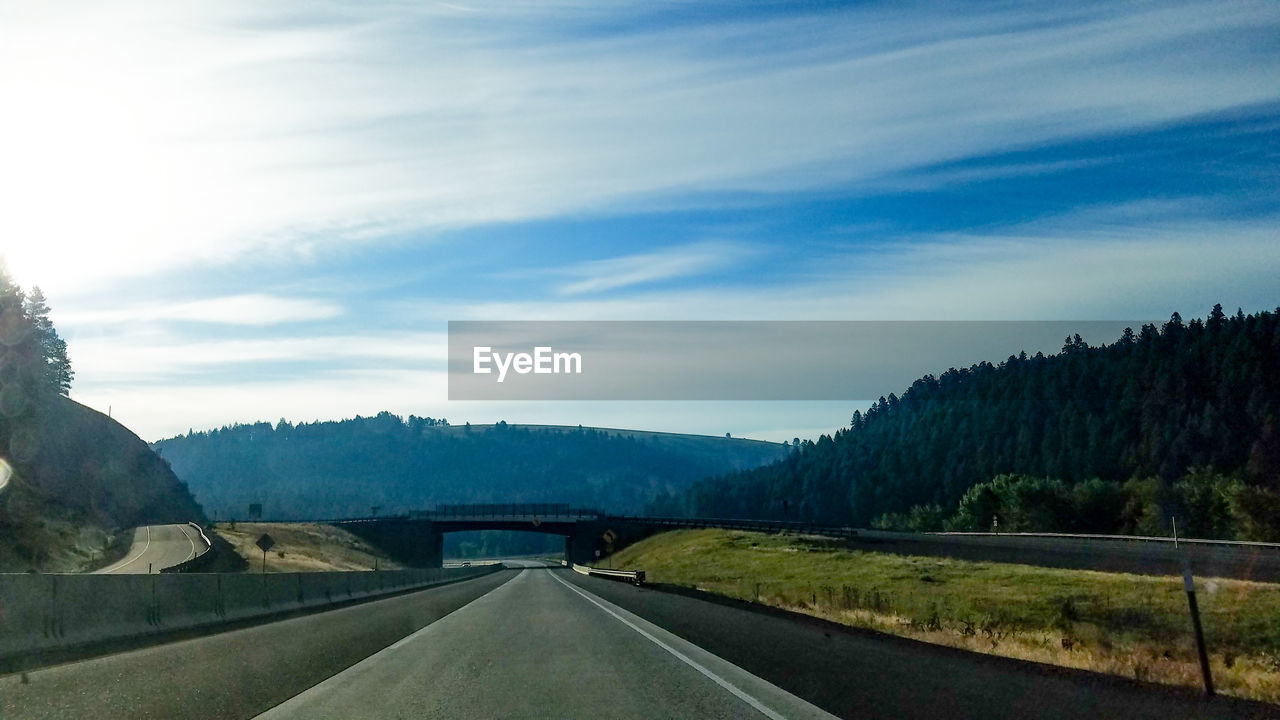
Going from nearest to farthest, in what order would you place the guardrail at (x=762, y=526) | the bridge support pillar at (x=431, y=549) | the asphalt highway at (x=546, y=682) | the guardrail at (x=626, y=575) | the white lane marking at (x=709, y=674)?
the white lane marking at (x=709, y=674) < the asphalt highway at (x=546, y=682) < the guardrail at (x=626, y=575) < the guardrail at (x=762, y=526) < the bridge support pillar at (x=431, y=549)

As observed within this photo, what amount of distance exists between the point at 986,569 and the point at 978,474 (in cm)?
12790

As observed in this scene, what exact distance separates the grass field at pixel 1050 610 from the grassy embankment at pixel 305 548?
37.1 metres

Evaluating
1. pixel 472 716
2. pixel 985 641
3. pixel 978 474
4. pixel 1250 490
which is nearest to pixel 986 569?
pixel 1250 490

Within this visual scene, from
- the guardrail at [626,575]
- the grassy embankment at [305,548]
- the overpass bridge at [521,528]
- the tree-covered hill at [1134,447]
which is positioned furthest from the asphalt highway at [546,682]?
the overpass bridge at [521,528]

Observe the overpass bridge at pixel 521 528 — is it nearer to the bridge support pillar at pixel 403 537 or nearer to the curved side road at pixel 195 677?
the bridge support pillar at pixel 403 537

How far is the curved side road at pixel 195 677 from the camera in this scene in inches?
435

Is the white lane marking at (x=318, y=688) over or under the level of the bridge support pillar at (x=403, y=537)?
over

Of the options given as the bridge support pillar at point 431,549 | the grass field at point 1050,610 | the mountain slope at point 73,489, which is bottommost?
the bridge support pillar at point 431,549

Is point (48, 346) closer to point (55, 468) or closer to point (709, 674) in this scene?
point (55, 468)

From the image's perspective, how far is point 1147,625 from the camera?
3378 centimetres

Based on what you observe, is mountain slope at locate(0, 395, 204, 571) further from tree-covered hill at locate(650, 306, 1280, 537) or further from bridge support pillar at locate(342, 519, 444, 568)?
tree-covered hill at locate(650, 306, 1280, 537)

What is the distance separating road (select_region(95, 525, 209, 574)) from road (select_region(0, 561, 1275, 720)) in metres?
46.5

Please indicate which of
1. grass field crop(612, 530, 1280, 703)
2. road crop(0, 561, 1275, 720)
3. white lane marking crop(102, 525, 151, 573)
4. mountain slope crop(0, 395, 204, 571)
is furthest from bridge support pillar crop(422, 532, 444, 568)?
road crop(0, 561, 1275, 720)

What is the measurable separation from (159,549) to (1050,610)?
73.8 metres
